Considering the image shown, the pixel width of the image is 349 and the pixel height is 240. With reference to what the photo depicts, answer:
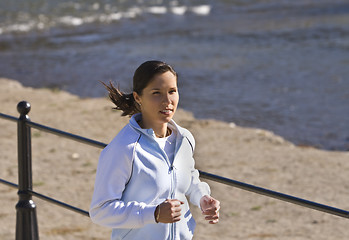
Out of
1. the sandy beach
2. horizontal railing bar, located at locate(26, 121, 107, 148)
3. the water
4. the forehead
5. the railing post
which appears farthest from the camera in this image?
the water

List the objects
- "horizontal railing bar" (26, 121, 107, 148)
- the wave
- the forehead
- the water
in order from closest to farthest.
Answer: the forehead, "horizontal railing bar" (26, 121, 107, 148), the water, the wave

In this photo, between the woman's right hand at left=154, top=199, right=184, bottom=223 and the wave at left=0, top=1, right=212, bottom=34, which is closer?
the woman's right hand at left=154, top=199, right=184, bottom=223

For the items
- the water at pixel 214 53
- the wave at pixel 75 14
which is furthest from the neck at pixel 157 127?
the wave at pixel 75 14

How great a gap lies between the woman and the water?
706 centimetres

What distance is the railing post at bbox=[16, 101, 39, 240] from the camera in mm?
4031

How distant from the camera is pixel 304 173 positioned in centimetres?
764

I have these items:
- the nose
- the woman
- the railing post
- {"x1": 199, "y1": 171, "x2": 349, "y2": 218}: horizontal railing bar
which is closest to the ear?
the woman

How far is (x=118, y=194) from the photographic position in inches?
92.8

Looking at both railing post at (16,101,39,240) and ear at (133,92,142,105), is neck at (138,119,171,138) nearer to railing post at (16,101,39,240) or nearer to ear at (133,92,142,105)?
ear at (133,92,142,105)

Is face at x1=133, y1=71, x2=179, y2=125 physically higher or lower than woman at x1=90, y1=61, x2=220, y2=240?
higher

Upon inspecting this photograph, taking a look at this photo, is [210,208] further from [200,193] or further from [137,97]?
Result: [137,97]

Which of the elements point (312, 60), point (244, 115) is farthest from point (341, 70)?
point (244, 115)

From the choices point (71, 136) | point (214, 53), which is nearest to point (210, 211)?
point (71, 136)

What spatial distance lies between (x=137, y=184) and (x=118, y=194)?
0.25 feet
